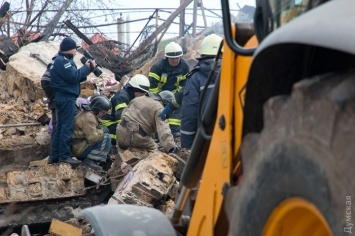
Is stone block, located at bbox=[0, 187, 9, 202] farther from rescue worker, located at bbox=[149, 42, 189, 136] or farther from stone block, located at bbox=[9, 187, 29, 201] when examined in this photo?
rescue worker, located at bbox=[149, 42, 189, 136]

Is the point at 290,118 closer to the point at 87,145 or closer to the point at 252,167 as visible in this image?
the point at 252,167

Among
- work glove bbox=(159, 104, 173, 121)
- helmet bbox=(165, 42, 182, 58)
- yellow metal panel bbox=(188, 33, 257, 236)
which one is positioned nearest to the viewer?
yellow metal panel bbox=(188, 33, 257, 236)

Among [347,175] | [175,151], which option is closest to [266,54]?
[347,175]

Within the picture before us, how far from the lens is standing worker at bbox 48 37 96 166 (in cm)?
1045

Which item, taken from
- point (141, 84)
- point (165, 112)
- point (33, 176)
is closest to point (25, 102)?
point (141, 84)

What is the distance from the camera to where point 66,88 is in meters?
10.5

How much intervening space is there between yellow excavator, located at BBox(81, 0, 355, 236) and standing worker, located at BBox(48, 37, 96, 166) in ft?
23.0

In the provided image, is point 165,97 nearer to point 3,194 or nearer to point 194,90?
point 194,90

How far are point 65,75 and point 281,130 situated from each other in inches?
325

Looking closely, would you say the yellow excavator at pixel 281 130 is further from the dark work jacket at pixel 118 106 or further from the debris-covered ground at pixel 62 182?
the dark work jacket at pixel 118 106

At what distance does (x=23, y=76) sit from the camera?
50.6ft

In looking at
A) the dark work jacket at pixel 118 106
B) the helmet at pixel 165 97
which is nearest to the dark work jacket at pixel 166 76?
the dark work jacket at pixel 118 106

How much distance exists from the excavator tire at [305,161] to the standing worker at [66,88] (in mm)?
7876

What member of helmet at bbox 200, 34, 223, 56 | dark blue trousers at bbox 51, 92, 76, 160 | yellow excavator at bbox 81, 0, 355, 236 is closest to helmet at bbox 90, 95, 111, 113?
dark blue trousers at bbox 51, 92, 76, 160
